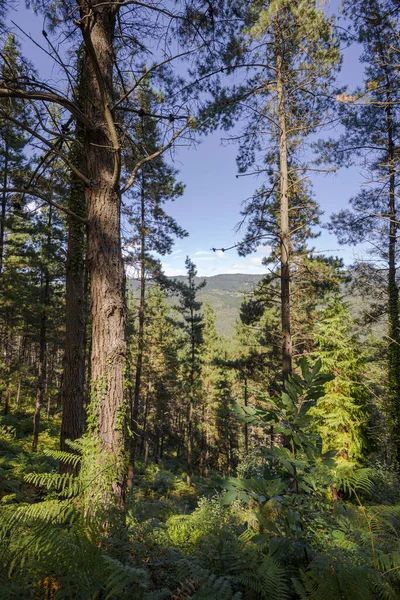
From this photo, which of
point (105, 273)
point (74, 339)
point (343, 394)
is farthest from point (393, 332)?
point (105, 273)

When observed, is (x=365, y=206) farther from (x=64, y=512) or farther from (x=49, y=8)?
(x=64, y=512)

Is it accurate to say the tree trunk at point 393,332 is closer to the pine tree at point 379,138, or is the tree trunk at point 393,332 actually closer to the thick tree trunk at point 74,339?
the pine tree at point 379,138

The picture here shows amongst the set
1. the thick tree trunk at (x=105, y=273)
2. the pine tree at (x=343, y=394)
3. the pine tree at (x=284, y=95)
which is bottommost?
the pine tree at (x=343, y=394)

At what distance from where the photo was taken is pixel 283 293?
792 cm

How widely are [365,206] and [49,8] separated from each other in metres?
10.1

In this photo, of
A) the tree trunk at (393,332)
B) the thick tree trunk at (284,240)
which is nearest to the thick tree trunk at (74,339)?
the thick tree trunk at (284,240)

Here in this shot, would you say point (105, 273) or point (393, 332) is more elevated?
point (105, 273)

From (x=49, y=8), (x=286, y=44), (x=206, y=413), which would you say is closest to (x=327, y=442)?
(x=286, y=44)

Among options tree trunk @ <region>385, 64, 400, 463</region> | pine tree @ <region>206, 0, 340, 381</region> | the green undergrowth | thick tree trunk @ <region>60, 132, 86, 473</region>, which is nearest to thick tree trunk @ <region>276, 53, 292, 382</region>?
pine tree @ <region>206, 0, 340, 381</region>

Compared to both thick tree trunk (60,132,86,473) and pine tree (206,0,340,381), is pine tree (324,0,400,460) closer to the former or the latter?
pine tree (206,0,340,381)

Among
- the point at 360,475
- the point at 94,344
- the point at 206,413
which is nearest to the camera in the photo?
the point at 360,475

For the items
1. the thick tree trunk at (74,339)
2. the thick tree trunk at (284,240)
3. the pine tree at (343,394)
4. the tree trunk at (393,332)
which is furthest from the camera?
the pine tree at (343,394)

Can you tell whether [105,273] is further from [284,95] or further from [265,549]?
[284,95]

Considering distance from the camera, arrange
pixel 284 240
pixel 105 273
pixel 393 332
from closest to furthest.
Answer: pixel 105 273, pixel 284 240, pixel 393 332
